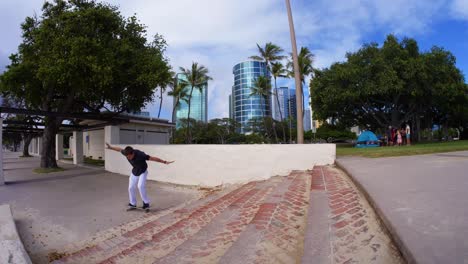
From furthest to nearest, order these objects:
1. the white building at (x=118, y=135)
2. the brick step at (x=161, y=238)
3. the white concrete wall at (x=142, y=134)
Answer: the white concrete wall at (x=142, y=134), the white building at (x=118, y=135), the brick step at (x=161, y=238)

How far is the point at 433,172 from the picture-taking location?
5.95 metres

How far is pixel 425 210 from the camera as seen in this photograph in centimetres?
338

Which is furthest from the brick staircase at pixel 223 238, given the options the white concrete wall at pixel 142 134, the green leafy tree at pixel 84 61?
the white concrete wall at pixel 142 134

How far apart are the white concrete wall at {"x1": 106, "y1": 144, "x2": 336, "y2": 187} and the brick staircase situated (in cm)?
373

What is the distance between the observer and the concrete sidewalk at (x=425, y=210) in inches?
94.2

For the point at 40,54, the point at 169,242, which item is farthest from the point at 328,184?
the point at 40,54

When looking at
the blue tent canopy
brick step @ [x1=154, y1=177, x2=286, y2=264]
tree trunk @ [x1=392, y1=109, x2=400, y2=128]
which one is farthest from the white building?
tree trunk @ [x1=392, y1=109, x2=400, y2=128]

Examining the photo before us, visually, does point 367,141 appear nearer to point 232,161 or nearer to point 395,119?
point 395,119

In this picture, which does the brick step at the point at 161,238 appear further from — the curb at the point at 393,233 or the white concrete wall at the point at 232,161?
the white concrete wall at the point at 232,161

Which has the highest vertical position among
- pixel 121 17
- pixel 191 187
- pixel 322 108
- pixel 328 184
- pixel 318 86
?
pixel 121 17

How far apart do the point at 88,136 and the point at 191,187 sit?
813 inches

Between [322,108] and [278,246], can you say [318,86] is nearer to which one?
[322,108]

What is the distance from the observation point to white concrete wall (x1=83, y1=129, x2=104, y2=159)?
89.9 feet

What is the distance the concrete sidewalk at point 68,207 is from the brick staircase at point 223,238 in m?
0.88
